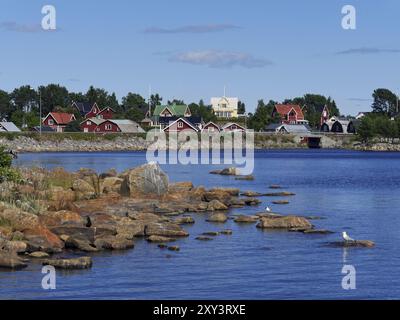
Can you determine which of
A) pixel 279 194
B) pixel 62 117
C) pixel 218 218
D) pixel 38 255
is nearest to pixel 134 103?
pixel 62 117

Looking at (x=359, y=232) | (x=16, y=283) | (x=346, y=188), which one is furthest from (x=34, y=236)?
(x=346, y=188)

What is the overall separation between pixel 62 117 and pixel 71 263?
379 feet

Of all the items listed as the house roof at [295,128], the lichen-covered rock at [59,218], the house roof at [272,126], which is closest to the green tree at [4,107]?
the house roof at [272,126]

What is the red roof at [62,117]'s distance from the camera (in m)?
135

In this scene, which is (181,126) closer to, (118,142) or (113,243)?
(118,142)

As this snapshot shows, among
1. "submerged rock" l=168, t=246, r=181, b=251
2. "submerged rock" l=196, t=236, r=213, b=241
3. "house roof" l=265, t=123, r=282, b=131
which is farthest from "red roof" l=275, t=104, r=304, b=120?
"submerged rock" l=168, t=246, r=181, b=251

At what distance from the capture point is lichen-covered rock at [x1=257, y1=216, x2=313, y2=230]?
32250 mm

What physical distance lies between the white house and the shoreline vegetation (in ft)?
68.6

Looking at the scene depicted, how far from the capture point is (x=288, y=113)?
486 ft

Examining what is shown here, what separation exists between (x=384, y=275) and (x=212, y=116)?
11858 centimetres

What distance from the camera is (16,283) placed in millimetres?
21375

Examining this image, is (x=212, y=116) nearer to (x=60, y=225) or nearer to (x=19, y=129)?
(x=19, y=129)

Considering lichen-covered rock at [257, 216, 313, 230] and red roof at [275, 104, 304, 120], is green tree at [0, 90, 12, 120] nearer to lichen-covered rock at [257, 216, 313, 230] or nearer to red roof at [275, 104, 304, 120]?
red roof at [275, 104, 304, 120]
